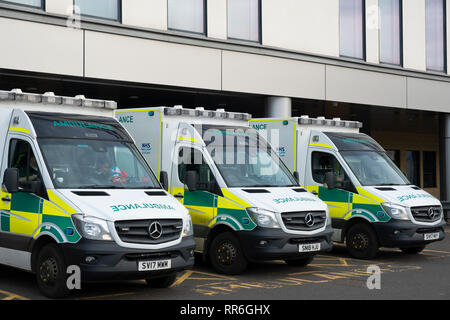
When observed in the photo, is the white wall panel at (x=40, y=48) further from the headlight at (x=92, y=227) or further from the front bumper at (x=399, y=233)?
the front bumper at (x=399, y=233)

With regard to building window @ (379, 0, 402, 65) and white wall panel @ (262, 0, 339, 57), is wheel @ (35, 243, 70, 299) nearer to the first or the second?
white wall panel @ (262, 0, 339, 57)

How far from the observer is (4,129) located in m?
9.17

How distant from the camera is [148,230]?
27.0 feet

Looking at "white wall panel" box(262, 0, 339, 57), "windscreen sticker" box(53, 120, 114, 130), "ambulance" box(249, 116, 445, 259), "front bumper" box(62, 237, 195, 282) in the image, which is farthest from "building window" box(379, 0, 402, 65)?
"front bumper" box(62, 237, 195, 282)

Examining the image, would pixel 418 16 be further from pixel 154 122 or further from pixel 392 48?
pixel 154 122

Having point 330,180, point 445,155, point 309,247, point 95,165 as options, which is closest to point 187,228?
point 95,165

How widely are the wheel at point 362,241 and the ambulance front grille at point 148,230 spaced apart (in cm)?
502

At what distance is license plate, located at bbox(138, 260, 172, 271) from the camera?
319 inches

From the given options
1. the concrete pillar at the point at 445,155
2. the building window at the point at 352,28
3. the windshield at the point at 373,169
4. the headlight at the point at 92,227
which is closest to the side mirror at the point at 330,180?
the windshield at the point at 373,169

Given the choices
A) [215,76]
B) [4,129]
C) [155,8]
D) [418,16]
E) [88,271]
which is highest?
[418,16]

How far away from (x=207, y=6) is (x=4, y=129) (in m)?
7.93

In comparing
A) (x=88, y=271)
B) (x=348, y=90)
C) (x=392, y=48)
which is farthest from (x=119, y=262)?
(x=392, y=48)

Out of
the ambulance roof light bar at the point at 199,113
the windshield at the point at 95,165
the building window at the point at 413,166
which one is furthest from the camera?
the building window at the point at 413,166

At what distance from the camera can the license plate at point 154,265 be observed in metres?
8.11
